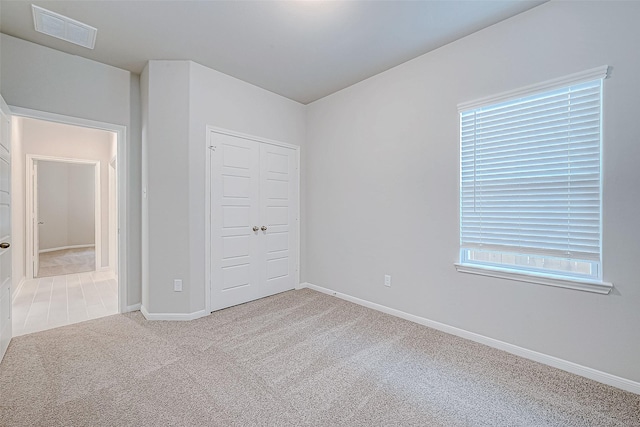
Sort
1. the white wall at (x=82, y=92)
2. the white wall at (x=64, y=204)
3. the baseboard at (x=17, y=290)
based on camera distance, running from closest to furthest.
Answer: the white wall at (x=82, y=92) → the baseboard at (x=17, y=290) → the white wall at (x=64, y=204)

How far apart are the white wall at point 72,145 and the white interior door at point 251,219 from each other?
94.1 inches

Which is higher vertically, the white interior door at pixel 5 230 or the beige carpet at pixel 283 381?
the white interior door at pixel 5 230

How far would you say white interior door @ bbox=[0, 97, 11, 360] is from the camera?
7.14ft

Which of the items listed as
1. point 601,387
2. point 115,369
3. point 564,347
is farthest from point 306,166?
point 601,387

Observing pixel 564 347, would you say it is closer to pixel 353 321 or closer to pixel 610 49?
pixel 353 321

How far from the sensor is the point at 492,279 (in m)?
2.36

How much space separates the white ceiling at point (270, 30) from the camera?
6.98 ft

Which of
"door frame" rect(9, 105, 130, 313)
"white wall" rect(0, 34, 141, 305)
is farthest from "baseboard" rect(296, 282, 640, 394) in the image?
"white wall" rect(0, 34, 141, 305)

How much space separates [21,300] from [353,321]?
4.24 meters

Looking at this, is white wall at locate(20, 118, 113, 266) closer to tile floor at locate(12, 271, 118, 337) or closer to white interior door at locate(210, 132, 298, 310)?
tile floor at locate(12, 271, 118, 337)

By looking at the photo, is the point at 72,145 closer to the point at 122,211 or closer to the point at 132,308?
the point at 122,211

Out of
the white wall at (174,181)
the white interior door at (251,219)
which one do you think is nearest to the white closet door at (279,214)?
the white interior door at (251,219)

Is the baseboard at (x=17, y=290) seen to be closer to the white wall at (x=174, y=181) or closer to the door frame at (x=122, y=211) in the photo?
the door frame at (x=122, y=211)

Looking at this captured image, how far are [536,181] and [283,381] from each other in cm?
249
